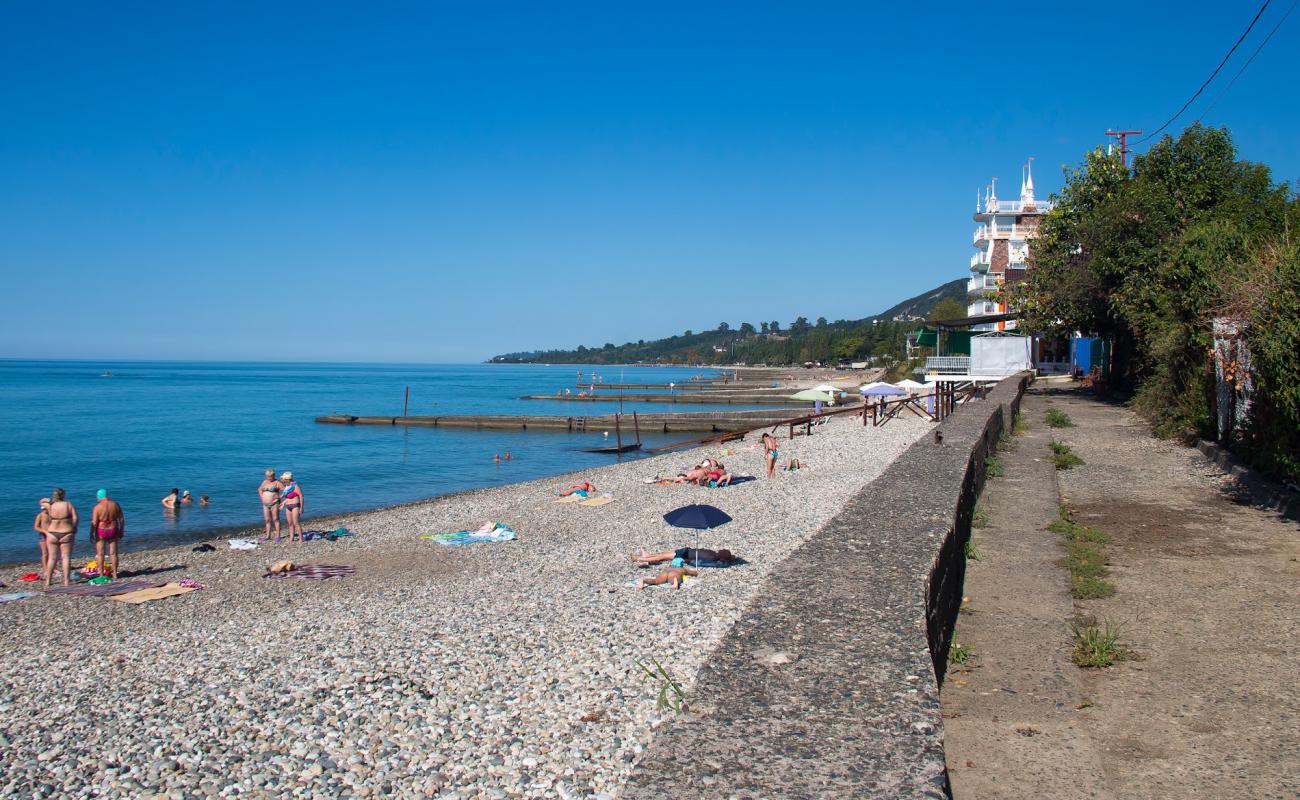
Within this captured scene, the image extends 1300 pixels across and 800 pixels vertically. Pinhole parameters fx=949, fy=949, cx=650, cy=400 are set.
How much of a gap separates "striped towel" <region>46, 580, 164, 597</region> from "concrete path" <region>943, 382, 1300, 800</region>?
11.5 m

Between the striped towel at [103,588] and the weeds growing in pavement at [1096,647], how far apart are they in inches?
484

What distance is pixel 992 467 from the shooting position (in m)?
15.0

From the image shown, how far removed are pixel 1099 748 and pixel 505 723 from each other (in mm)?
3811

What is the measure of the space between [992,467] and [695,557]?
5.64 metres

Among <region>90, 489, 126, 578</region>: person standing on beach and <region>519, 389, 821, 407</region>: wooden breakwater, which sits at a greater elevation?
<region>90, 489, 126, 578</region>: person standing on beach

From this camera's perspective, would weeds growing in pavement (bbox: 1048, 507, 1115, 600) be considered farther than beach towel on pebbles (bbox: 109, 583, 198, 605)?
No

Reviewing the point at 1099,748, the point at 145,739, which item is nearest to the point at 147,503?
the point at 145,739

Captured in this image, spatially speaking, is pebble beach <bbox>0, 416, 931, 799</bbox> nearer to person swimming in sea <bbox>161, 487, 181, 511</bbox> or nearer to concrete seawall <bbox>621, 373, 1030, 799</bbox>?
concrete seawall <bbox>621, 373, 1030, 799</bbox>

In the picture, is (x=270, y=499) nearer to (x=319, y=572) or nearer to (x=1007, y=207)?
(x=319, y=572)

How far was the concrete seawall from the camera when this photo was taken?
119 inches

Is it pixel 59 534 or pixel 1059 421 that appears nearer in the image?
pixel 59 534

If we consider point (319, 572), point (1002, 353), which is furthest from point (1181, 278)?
point (1002, 353)

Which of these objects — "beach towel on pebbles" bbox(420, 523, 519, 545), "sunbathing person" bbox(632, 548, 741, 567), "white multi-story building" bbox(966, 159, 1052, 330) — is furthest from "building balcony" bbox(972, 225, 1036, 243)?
"sunbathing person" bbox(632, 548, 741, 567)

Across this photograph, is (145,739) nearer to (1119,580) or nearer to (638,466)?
(1119,580)
